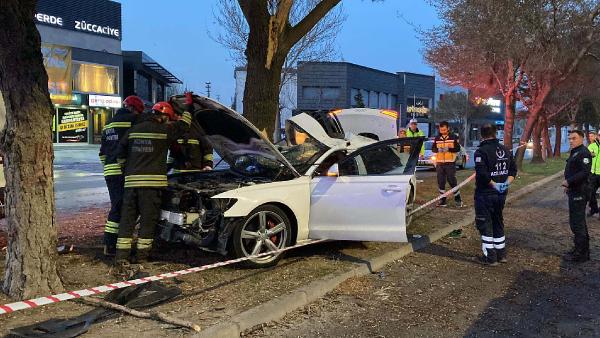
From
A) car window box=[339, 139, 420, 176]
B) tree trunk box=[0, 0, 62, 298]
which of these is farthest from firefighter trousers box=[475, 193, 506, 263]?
tree trunk box=[0, 0, 62, 298]

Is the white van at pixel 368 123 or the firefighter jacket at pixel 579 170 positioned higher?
the white van at pixel 368 123

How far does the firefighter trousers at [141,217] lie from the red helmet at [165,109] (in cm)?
85

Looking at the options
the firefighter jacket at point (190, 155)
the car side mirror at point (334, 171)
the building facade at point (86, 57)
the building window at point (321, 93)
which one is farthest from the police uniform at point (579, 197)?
the building window at point (321, 93)

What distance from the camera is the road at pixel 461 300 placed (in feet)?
15.7

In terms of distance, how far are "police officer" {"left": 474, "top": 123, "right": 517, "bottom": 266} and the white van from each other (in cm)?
396

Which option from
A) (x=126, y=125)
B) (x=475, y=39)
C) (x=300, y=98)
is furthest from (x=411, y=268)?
(x=300, y=98)

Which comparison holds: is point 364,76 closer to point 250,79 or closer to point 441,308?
point 250,79

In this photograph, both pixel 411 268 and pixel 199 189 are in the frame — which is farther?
pixel 411 268

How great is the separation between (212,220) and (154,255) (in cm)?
114

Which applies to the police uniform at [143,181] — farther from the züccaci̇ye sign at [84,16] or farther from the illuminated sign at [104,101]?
the illuminated sign at [104,101]

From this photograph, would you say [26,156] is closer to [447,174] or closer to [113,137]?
[113,137]

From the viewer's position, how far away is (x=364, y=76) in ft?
186

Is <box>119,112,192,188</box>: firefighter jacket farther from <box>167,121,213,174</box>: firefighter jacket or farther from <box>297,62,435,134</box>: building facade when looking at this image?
<box>297,62,435,134</box>: building facade

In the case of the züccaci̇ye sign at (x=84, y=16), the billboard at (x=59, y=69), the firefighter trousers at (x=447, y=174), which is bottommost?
the firefighter trousers at (x=447, y=174)
